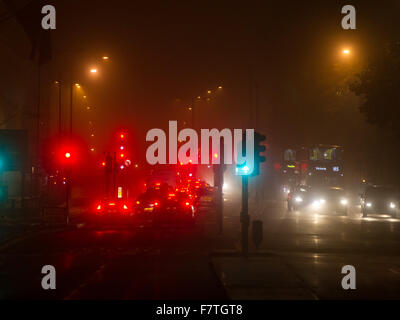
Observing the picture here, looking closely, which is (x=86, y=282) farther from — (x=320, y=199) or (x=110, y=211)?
(x=320, y=199)

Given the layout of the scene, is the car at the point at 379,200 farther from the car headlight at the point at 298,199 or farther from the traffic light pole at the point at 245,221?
the traffic light pole at the point at 245,221

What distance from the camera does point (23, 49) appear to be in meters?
50.7

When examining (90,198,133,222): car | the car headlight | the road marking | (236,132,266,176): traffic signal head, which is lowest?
the road marking

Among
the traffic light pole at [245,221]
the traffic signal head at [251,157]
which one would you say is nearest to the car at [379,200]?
the traffic light pole at [245,221]

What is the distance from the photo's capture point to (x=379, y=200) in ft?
153

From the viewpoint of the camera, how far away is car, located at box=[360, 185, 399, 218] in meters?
46.0

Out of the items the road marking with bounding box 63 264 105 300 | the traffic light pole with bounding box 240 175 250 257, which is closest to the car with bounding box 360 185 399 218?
the traffic light pole with bounding box 240 175 250 257

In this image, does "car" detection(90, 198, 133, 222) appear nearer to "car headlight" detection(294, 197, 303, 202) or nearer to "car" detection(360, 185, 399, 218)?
"car headlight" detection(294, 197, 303, 202)

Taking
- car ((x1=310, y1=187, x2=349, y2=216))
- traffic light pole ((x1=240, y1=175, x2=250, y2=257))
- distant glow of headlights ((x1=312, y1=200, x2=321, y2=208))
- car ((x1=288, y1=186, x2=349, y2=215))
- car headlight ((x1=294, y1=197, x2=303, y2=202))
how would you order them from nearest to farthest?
traffic light pole ((x1=240, y1=175, x2=250, y2=257))
car ((x1=310, y1=187, x2=349, y2=216))
car ((x1=288, y1=186, x2=349, y2=215))
distant glow of headlights ((x1=312, y1=200, x2=321, y2=208))
car headlight ((x1=294, y1=197, x2=303, y2=202))

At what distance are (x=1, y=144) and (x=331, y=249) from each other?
13.3m

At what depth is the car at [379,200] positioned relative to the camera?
151 ft

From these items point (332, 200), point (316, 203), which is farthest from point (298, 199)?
point (332, 200)
